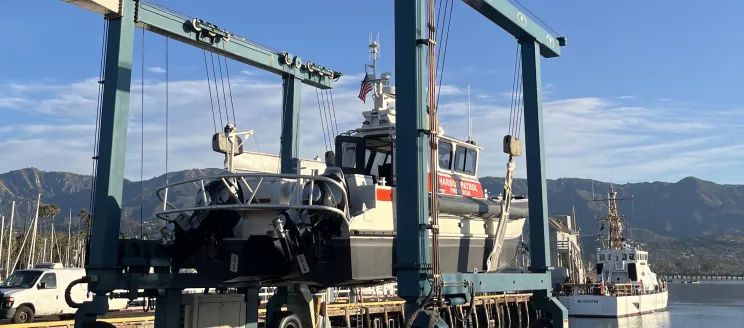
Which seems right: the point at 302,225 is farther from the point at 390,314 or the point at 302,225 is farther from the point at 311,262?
the point at 390,314

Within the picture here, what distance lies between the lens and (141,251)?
1334 cm

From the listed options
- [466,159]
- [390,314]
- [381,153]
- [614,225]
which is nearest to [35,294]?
[381,153]

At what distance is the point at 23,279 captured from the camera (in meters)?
20.9

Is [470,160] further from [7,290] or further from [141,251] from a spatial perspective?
[7,290]

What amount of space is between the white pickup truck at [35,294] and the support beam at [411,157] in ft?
42.8

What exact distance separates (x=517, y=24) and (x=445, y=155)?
11.0 ft

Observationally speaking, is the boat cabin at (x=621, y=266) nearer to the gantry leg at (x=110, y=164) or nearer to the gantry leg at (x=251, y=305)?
the gantry leg at (x=251, y=305)

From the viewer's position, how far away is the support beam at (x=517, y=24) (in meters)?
13.6

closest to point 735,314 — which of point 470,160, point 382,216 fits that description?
point 470,160

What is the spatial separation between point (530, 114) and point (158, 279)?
9.03 m

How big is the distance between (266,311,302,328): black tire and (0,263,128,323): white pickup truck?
8829 mm

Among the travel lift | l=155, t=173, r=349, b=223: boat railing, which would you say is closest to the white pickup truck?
the travel lift

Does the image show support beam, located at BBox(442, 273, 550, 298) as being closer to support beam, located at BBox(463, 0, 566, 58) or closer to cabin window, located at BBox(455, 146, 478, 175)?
cabin window, located at BBox(455, 146, 478, 175)

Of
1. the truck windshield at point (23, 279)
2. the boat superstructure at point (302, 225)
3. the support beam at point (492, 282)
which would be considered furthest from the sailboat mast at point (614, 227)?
the truck windshield at point (23, 279)
